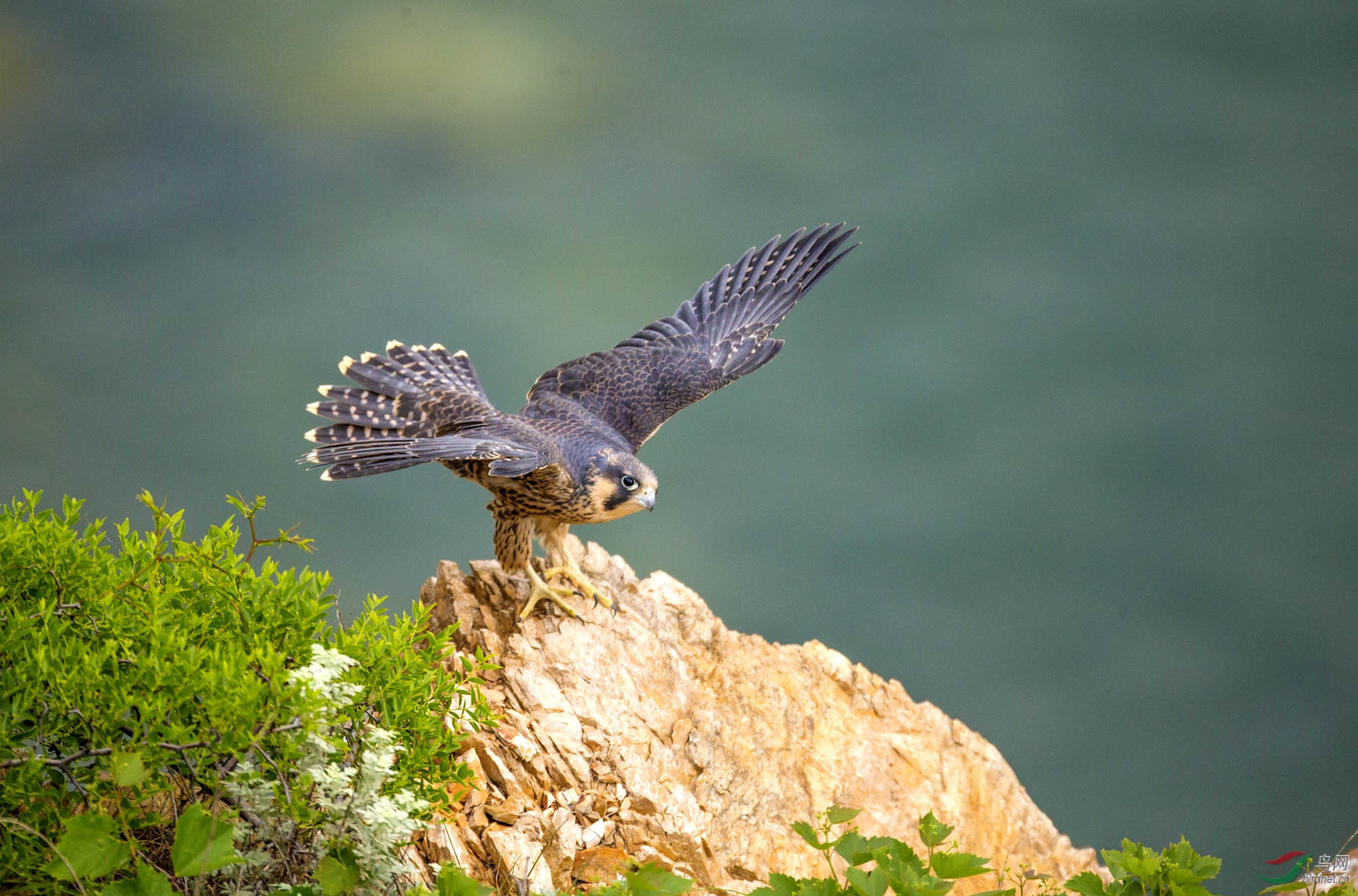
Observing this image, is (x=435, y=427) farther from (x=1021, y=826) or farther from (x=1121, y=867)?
(x=1021, y=826)

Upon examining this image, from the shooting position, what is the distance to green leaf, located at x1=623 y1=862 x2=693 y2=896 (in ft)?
6.97

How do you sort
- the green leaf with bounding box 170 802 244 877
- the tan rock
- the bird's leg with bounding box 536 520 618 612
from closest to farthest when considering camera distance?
the green leaf with bounding box 170 802 244 877, the tan rock, the bird's leg with bounding box 536 520 618 612

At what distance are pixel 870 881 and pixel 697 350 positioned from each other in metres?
2.97

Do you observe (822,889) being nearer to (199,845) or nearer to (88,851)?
(199,845)

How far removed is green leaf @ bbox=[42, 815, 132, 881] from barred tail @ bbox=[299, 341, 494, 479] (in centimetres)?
163

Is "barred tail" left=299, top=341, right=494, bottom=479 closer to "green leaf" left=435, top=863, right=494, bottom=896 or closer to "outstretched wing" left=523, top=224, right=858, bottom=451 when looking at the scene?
"outstretched wing" left=523, top=224, right=858, bottom=451

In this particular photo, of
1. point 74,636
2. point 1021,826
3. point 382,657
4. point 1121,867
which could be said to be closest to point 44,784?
point 74,636

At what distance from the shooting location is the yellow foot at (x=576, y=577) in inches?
173

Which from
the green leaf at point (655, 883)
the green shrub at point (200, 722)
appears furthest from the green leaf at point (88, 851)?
the green leaf at point (655, 883)

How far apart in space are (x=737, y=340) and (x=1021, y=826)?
244 centimetres

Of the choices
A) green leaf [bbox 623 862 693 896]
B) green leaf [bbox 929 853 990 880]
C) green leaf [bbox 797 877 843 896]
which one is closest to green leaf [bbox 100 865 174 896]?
green leaf [bbox 623 862 693 896]

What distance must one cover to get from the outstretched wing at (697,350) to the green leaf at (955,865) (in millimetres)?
2506

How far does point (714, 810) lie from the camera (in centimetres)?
404

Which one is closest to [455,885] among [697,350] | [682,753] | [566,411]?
[682,753]
